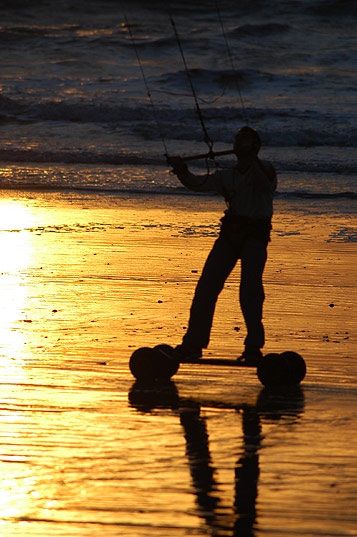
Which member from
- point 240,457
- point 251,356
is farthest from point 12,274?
point 240,457

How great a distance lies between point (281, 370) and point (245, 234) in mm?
953

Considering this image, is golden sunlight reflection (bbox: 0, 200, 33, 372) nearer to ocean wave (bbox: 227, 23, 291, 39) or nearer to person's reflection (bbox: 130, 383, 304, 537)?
person's reflection (bbox: 130, 383, 304, 537)

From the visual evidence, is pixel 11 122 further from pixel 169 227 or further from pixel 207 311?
pixel 207 311

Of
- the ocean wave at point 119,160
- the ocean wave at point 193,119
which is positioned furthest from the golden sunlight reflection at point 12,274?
the ocean wave at point 193,119

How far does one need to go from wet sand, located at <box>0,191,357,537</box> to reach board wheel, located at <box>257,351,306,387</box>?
92 millimetres

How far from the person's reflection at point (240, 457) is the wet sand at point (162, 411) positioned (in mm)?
10

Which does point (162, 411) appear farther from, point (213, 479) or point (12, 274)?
point (12, 274)

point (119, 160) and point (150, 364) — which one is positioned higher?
point (119, 160)

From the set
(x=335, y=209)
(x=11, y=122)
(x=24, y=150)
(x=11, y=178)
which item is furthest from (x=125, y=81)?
(x=335, y=209)

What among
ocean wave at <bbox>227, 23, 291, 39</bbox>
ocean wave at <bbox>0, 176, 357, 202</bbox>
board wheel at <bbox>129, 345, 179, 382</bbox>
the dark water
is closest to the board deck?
board wheel at <bbox>129, 345, 179, 382</bbox>

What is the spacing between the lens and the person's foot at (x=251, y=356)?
6.38 metres

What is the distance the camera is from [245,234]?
21.3 ft

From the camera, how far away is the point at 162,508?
4191 mm

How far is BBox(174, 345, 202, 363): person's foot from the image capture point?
6480mm
